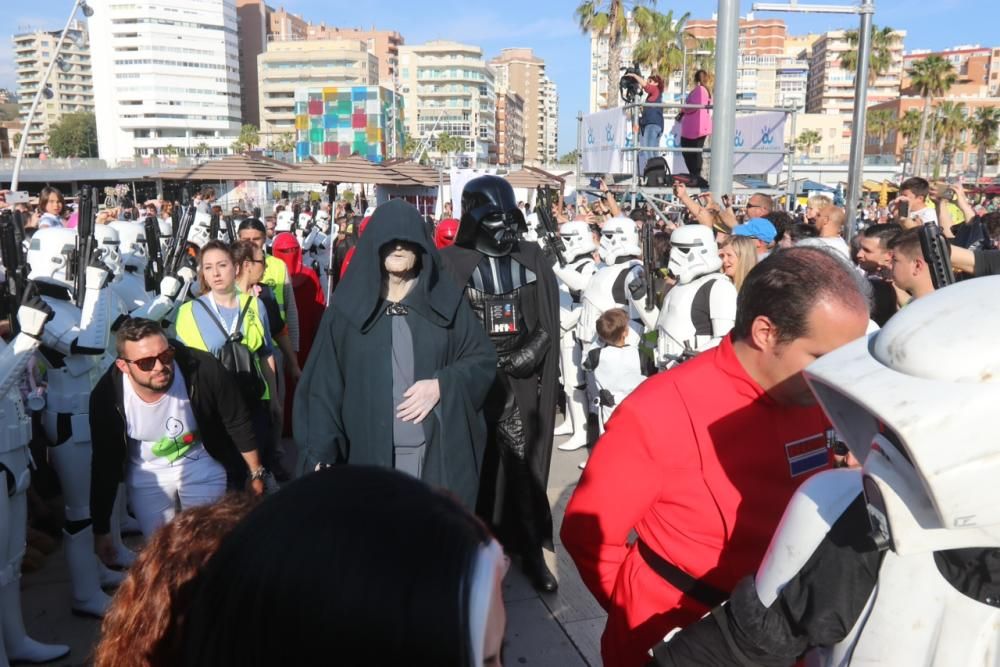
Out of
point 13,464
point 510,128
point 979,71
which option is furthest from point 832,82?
point 13,464

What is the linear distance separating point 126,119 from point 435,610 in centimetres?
14253

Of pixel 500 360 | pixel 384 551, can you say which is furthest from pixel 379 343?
pixel 384 551

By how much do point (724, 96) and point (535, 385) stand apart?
508 cm

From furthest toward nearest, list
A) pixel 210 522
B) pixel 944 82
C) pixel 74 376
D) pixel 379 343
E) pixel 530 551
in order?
pixel 944 82 → pixel 530 551 → pixel 74 376 → pixel 379 343 → pixel 210 522

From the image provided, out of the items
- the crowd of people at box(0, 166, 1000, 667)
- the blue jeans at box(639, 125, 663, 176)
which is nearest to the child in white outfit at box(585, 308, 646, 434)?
the crowd of people at box(0, 166, 1000, 667)

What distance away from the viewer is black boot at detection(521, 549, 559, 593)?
4020 mm

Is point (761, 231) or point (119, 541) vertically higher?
point (761, 231)

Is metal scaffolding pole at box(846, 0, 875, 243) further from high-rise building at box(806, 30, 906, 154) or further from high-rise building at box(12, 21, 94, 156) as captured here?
high-rise building at box(12, 21, 94, 156)

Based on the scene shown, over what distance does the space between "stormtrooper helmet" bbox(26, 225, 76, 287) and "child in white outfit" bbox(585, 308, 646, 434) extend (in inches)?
132

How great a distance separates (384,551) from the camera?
0.87 metres

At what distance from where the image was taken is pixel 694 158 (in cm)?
1098

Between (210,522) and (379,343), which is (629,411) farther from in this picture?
(379,343)

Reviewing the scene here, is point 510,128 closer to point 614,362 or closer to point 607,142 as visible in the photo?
point 607,142

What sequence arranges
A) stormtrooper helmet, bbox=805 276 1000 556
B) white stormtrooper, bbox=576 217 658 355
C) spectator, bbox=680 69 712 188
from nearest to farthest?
stormtrooper helmet, bbox=805 276 1000 556
white stormtrooper, bbox=576 217 658 355
spectator, bbox=680 69 712 188
